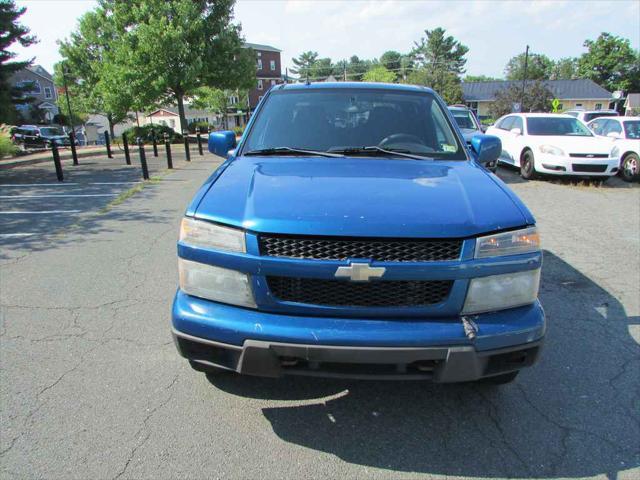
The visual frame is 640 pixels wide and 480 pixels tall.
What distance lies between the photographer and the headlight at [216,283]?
216 centimetres

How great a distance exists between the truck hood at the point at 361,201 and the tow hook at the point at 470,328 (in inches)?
16.1

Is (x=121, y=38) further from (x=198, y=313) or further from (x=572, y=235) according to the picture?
(x=198, y=313)

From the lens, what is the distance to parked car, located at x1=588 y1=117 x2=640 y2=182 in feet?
38.3

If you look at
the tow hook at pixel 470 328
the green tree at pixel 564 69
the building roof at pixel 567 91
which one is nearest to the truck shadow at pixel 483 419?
the tow hook at pixel 470 328

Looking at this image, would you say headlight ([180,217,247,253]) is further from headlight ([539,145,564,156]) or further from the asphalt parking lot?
headlight ([539,145,564,156])

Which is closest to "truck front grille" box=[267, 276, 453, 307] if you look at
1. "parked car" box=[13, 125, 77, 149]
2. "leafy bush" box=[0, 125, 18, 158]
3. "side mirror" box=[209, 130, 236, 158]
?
"side mirror" box=[209, 130, 236, 158]

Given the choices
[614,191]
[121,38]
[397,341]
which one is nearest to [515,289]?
[397,341]

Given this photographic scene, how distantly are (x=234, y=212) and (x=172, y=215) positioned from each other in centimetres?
558

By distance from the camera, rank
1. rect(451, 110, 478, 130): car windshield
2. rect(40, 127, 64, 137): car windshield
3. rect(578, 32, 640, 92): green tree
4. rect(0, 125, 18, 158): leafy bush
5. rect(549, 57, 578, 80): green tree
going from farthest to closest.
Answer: rect(549, 57, 578, 80): green tree
rect(578, 32, 640, 92): green tree
rect(40, 127, 64, 137): car windshield
rect(0, 125, 18, 158): leafy bush
rect(451, 110, 478, 130): car windshield

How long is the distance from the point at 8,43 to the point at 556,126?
2949 centimetres

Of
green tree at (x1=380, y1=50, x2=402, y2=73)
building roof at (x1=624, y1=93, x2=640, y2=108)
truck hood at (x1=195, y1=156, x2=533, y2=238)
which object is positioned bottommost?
truck hood at (x1=195, y1=156, x2=533, y2=238)

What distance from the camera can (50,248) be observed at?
18.5 feet

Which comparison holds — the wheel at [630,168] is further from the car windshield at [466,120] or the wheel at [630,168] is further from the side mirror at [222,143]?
the side mirror at [222,143]

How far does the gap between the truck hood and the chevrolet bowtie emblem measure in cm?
15
